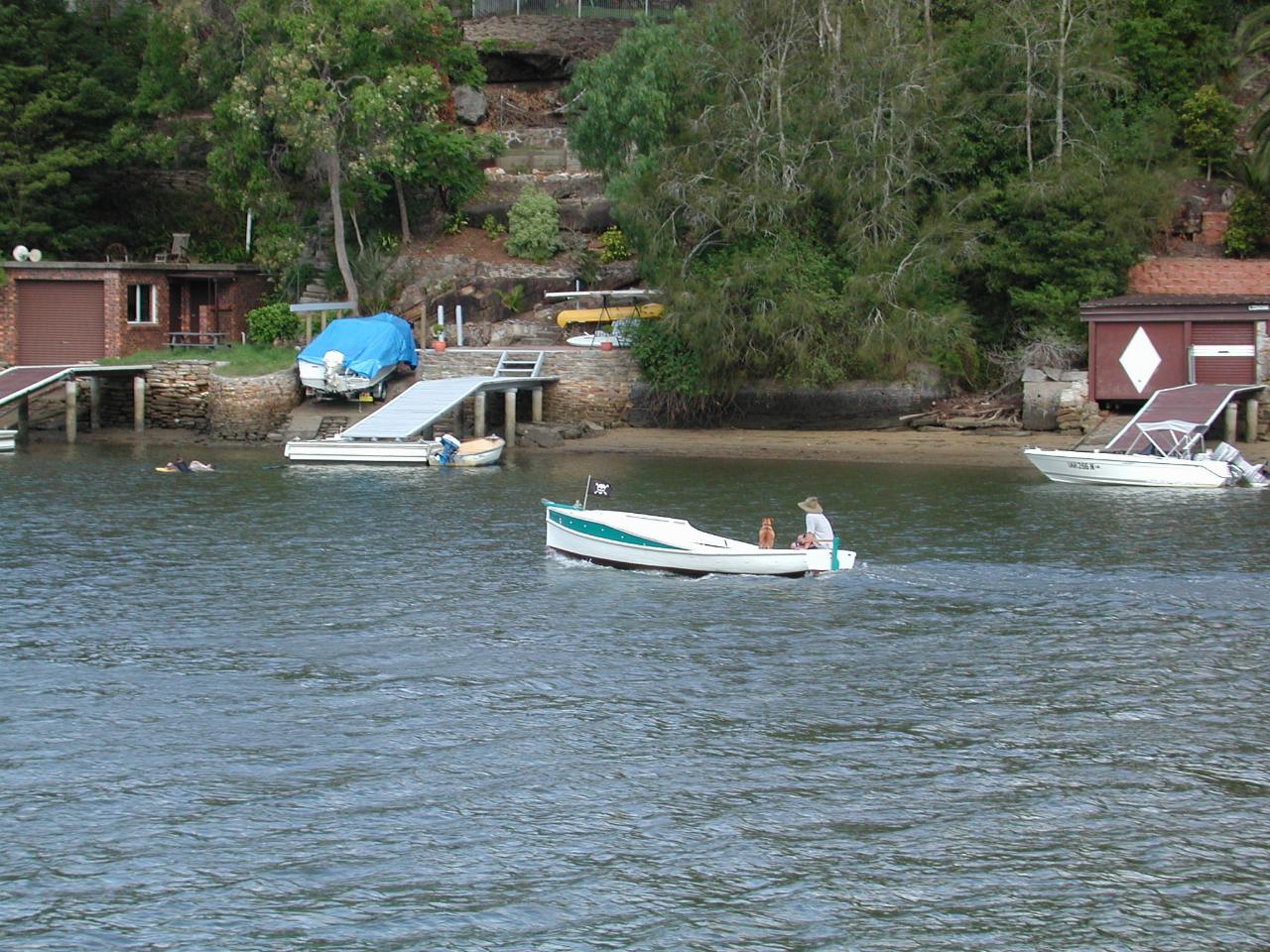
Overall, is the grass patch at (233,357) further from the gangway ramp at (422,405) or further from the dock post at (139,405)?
the gangway ramp at (422,405)

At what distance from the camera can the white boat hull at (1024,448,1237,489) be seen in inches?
1387

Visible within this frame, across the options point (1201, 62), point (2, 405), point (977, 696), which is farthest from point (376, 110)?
point (977, 696)

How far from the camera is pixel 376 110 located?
47.3 meters

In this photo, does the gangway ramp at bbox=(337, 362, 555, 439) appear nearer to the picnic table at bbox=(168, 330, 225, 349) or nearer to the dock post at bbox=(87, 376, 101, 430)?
the picnic table at bbox=(168, 330, 225, 349)

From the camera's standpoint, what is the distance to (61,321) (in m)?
50.7

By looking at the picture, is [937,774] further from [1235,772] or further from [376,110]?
[376,110]

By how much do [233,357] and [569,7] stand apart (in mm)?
26438

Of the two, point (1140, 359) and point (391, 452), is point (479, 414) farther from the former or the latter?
point (1140, 359)

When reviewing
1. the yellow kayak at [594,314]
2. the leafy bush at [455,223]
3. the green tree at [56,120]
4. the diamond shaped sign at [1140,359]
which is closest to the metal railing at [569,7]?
the leafy bush at [455,223]

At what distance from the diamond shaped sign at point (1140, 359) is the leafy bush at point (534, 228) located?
2178cm

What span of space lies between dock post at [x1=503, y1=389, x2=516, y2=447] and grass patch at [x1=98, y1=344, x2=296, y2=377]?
783 cm

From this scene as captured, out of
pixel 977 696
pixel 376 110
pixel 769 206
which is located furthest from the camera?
pixel 376 110

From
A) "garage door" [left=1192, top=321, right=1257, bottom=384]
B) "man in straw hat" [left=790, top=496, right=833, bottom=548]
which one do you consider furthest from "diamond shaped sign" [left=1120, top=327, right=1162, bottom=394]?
"man in straw hat" [left=790, top=496, right=833, bottom=548]

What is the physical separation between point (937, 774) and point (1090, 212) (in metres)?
33.0
